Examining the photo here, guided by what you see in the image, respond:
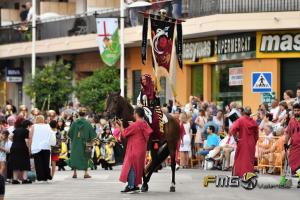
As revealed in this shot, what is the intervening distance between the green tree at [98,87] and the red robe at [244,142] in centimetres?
1996

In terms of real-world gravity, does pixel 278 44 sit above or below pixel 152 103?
above

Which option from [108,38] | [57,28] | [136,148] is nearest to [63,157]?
[108,38]

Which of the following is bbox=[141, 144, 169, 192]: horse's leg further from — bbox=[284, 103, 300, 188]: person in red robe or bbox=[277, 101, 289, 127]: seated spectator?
bbox=[277, 101, 289, 127]: seated spectator

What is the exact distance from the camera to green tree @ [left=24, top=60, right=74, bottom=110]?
5188 cm

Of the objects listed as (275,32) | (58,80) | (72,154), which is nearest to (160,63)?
(72,154)

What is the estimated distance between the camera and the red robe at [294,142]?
2588 centimetres

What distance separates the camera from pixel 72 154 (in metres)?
30.7

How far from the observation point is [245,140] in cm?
2753

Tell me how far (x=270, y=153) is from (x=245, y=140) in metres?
4.58

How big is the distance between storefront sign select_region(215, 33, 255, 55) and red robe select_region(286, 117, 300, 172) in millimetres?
16349

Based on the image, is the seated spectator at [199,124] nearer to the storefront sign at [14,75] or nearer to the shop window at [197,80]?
the shop window at [197,80]

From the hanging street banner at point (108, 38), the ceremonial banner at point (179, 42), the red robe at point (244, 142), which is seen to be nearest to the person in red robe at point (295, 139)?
the red robe at point (244, 142)

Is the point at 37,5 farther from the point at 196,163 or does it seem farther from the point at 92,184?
the point at 92,184

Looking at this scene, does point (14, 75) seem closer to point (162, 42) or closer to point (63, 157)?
point (63, 157)
